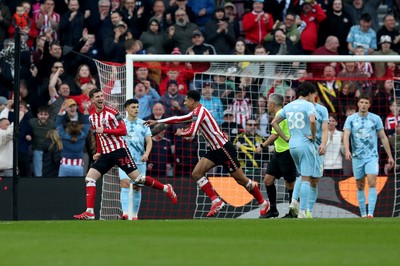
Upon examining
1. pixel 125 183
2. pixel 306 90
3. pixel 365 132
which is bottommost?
pixel 125 183

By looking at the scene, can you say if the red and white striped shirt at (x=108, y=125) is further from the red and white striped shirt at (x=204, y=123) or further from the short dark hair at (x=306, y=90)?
the short dark hair at (x=306, y=90)

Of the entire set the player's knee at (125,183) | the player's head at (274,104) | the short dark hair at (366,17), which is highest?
the short dark hair at (366,17)

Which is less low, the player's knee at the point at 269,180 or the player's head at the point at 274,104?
the player's head at the point at 274,104

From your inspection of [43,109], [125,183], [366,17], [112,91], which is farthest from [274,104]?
[366,17]

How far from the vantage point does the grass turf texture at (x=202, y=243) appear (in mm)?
10539

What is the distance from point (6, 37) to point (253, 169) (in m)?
6.71

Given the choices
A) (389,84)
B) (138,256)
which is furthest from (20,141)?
(138,256)

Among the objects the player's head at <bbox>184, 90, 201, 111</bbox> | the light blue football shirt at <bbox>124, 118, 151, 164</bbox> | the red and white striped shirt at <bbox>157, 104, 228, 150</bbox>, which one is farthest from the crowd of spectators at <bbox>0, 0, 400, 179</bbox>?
the red and white striped shirt at <bbox>157, 104, 228, 150</bbox>

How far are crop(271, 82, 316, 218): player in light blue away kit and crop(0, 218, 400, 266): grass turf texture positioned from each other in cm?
197

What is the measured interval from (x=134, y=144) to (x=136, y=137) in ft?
0.50

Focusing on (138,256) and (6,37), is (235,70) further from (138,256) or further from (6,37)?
(138,256)

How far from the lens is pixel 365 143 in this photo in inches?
815

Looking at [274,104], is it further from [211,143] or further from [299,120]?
[299,120]

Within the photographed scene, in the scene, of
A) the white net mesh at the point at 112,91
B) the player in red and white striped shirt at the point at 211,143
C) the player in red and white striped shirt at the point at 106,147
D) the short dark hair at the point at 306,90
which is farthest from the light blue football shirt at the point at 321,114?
the white net mesh at the point at 112,91
